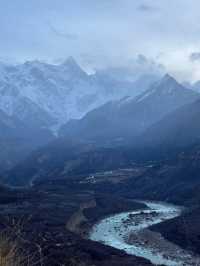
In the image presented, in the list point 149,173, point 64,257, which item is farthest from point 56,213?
point 149,173

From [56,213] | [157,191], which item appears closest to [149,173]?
[157,191]

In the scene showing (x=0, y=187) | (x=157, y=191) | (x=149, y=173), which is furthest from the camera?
(x=149, y=173)

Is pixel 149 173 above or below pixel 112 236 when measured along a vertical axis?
above

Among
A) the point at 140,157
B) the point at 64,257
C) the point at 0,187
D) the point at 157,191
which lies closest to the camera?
the point at 64,257

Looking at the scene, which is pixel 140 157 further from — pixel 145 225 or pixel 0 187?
pixel 145 225

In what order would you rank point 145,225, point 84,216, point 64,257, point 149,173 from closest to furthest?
point 64,257 < point 145,225 < point 84,216 < point 149,173

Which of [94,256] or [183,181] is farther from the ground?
[183,181]

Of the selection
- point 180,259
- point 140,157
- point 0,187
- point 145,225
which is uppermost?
point 140,157

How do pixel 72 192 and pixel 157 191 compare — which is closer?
pixel 72 192

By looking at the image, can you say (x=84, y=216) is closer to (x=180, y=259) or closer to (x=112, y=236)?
(x=112, y=236)

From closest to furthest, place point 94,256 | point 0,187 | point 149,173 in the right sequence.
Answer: point 94,256 → point 0,187 → point 149,173
